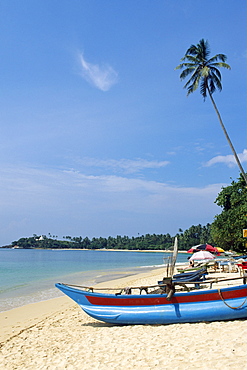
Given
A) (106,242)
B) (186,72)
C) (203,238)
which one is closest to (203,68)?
(186,72)

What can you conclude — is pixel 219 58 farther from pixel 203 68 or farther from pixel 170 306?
pixel 170 306

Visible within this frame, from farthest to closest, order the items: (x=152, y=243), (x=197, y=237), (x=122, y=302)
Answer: (x=152, y=243) → (x=197, y=237) → (x=122, y=302)

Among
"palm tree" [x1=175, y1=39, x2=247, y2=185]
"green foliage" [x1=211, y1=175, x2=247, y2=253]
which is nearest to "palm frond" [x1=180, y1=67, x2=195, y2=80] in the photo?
"palm tree" [x1=175, y1=39, x2=247, y2=185]

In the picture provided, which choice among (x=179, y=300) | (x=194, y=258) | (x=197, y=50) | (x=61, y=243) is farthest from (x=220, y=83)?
(x=61, y=243)

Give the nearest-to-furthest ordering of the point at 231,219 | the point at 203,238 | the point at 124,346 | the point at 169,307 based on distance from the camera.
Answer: the point at 124,346
the point at 169,307
the point at 231,219
the point at 203,238

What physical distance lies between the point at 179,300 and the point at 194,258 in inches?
478

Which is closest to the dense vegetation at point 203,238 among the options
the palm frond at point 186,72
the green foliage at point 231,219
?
the green foliage at point 231,219

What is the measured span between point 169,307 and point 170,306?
1.3 inches

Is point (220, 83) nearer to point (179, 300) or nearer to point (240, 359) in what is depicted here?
point (179, 300)

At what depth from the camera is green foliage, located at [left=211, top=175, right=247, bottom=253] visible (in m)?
31.7

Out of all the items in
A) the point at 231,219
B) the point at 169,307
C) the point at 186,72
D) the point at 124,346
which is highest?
the point at 186,72

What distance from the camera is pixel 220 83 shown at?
19922 mm

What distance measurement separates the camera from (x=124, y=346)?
20.7 feet

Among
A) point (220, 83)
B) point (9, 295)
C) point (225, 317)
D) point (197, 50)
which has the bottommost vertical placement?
point (9, 295)
